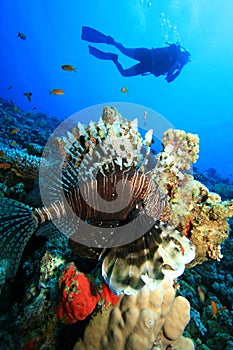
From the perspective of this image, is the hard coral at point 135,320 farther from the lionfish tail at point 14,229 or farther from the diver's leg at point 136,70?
the diver's leg at point 136,70

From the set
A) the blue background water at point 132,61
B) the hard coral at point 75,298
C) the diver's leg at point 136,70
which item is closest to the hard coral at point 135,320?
the hard coral at point 75,298

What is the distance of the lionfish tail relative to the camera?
1.95 m

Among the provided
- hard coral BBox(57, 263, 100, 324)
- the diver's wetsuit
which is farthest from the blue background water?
hard coral BBox(57, 263, 100, 324)

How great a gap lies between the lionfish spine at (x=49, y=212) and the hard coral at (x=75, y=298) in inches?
20.6

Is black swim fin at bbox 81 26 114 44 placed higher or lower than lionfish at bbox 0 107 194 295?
higher

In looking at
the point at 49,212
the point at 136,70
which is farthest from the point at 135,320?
the point at 136,70

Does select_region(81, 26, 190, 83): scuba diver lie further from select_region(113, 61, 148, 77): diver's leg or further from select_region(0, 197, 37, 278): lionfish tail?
select_region(0, 197, 37, 278): lionfish tail

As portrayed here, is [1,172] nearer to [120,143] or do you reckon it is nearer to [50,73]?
[120,143]

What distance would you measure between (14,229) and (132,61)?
8510 cm

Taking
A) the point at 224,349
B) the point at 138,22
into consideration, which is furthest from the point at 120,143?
the point at 138,22

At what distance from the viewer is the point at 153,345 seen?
2039 mm

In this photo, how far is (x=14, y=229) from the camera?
197cm

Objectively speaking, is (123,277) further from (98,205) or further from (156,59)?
(156,59)

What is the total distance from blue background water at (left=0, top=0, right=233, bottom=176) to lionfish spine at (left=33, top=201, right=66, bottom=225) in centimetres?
5071
